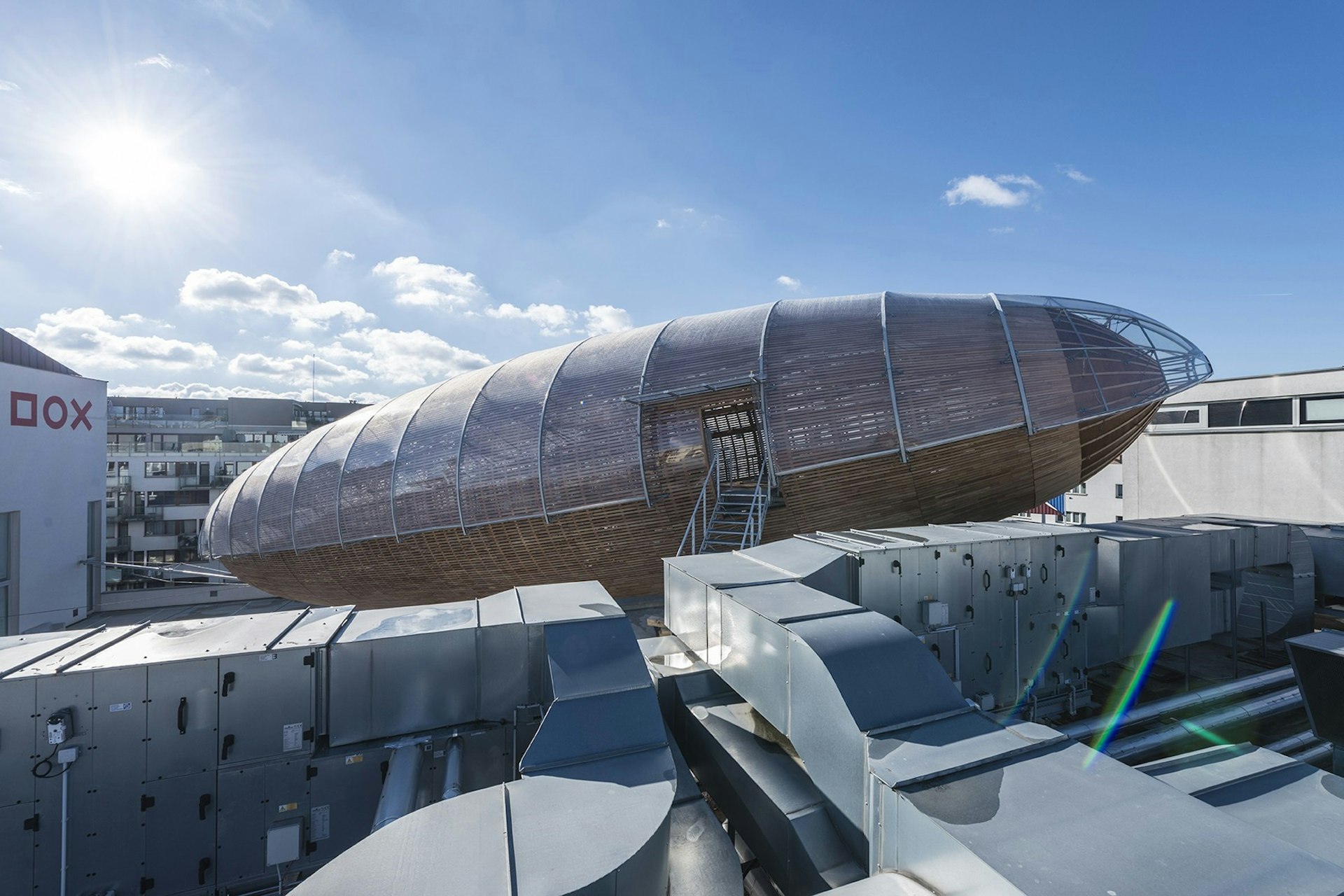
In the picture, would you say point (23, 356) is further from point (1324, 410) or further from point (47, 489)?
point (1324, 410)

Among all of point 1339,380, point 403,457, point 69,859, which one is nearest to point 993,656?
point 69,859

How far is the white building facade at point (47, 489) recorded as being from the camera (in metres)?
21.5

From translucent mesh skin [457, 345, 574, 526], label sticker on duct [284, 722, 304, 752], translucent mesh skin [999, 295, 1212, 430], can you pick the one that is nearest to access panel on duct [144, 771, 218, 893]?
label sticker on duct [284, 722, 304, 752]

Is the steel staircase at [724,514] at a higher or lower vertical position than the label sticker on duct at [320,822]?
higher

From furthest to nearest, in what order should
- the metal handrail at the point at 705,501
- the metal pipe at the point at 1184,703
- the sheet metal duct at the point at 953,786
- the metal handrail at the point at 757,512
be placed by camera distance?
1. the metal handrail at the point at 705,501
2. the metal handrail at the point at 757,512
3. the metal pipe at the point at 1184,703
4. the sheet metal duct at the point at 953,786

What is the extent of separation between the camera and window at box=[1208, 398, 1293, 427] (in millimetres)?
21641

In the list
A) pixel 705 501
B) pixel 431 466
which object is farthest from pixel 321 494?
pixel 705 501

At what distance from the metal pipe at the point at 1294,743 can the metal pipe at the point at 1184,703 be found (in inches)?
23.7

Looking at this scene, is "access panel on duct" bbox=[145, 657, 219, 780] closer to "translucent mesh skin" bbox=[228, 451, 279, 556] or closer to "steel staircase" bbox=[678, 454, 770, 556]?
"steel staircase" bbox=[678, 454, 770, 556]

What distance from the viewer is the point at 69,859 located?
4016 mm

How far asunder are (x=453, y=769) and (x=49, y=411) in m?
30.8

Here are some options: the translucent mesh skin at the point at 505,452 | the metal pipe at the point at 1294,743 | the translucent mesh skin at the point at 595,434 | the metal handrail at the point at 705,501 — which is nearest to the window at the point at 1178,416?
the metal pipe at the point at 1294,743

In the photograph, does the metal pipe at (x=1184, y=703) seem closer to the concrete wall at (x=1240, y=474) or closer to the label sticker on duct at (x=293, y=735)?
the label sticker on duct at (x=293, y=735)

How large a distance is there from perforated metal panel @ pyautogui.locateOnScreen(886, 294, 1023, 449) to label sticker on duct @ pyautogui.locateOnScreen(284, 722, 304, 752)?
1099 centimetres
